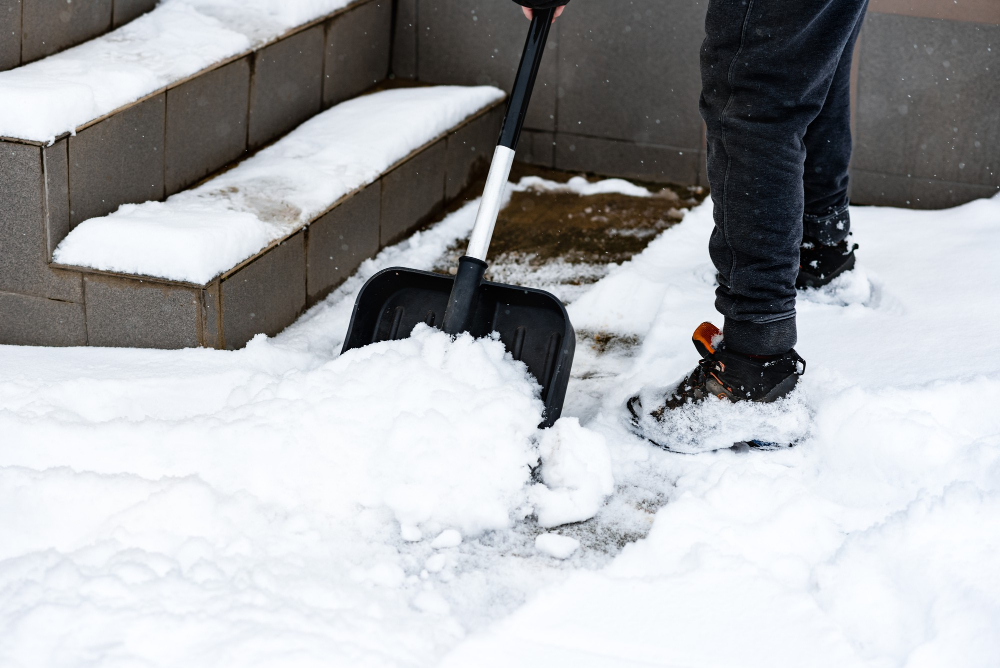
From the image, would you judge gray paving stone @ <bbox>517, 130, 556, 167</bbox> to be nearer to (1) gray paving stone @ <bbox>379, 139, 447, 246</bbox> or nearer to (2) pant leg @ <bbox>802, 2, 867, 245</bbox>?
(1) gray paving stone @ <bbox>379, 139, 447, 246</bbox>

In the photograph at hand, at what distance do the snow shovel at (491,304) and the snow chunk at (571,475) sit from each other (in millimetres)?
90

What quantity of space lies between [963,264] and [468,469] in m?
1.80

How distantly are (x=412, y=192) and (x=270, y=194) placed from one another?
0.67 m

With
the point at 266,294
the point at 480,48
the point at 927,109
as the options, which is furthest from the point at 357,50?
the point at 927,109

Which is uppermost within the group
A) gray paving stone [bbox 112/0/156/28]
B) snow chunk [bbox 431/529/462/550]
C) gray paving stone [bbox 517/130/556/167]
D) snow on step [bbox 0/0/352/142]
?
gray paving stone [bbox 112/0/156/28]

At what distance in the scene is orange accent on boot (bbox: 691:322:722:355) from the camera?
2053 mm

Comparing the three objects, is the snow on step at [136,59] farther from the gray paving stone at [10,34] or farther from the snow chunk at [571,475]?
the snow chunk at [571,475]

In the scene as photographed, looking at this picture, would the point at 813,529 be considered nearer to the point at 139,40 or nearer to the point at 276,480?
the point at 276,480

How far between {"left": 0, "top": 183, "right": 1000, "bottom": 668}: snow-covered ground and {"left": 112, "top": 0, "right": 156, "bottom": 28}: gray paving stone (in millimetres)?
1110

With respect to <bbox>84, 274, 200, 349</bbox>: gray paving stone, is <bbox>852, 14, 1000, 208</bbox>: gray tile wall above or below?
above

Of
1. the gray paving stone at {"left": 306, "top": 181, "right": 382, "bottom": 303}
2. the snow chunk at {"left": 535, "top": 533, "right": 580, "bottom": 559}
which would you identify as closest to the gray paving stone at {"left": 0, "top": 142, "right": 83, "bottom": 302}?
the gray paving stone at {"left": 306, "top": 181, "right": 382, "bottom": 303}

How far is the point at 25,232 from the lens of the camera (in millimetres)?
2193

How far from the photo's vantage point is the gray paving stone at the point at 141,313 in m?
2.21

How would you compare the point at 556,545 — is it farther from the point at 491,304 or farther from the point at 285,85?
the point at 285,85
